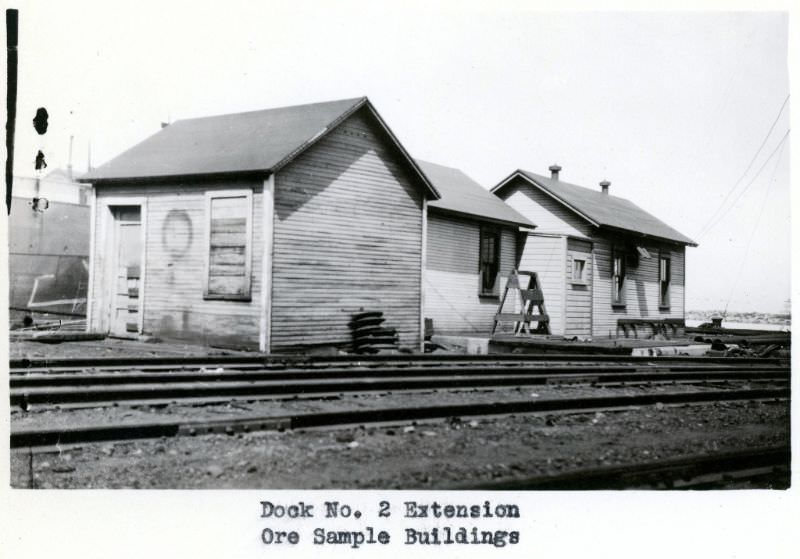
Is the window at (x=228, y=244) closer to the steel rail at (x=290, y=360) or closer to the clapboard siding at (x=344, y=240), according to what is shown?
the clapboard siding at (x=344, y=240)

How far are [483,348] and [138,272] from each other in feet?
29.4

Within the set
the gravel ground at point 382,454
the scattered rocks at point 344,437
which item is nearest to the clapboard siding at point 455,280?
the gravel ground at point 382,454

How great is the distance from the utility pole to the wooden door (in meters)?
9.27

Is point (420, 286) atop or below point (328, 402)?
atop

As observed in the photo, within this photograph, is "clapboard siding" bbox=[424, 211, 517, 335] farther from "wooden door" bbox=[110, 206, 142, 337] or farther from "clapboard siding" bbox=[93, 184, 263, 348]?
"wooden door" bbox=[110, 206, 142, 337]

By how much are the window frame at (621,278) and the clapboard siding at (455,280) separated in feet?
20.3

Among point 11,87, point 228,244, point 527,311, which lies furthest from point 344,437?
point 527,311

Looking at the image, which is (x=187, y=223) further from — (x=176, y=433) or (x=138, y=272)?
(x=176, y=433)

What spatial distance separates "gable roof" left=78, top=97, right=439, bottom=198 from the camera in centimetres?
1480

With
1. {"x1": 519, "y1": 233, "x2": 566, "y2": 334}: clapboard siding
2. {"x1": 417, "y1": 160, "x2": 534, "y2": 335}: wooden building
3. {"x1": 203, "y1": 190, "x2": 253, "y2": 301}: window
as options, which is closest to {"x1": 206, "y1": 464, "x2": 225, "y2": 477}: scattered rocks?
{"x1": 203, "y1": 190, "x2": 253, "y2": 301}: window

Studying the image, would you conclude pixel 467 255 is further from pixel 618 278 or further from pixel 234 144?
pixel 618 278

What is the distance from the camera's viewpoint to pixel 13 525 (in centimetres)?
550

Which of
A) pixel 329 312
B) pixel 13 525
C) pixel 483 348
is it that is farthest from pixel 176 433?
pixel 483 348

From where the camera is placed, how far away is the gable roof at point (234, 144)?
1480 cm
